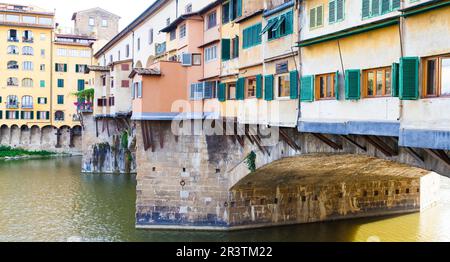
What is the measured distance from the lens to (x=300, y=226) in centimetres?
2625

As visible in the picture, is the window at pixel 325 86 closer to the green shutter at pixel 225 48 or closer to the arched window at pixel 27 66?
the green shutter at pixel 225 48

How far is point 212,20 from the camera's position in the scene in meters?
26.1

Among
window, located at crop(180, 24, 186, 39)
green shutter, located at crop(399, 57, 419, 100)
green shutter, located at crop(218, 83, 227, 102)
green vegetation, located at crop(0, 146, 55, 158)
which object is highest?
window, located at crop(180, 24, 186, 39)

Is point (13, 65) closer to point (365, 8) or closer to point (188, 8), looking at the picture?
point (188, 8)

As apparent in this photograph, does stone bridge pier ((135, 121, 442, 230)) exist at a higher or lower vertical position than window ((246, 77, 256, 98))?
lower

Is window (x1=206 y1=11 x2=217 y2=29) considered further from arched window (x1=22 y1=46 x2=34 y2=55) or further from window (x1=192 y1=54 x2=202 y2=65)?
arched window (x1=22 y1=46 x2=34 y2=55)

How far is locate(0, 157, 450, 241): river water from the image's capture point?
2430 cm

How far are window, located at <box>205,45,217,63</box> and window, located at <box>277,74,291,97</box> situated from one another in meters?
8.27

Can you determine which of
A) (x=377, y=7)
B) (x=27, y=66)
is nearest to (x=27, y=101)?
(x=27, y=66)

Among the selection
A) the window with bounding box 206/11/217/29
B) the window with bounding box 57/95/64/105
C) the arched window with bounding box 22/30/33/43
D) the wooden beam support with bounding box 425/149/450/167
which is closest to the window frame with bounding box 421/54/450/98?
the wooden beam support with bounding box 425/149/450/167

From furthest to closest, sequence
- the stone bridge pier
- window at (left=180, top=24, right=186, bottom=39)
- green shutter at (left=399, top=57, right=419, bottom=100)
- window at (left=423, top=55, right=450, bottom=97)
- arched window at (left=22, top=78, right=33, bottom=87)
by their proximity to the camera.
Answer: arched window at (left=22, top=78, right=33, bottom=87), window at (left=180, top=24, right=186, bottom=39), the stone bridge pier, green shutter at (left=399, top=57, right=419, bottom=100), window at (left=423, top=55, right=450, bottom=97)

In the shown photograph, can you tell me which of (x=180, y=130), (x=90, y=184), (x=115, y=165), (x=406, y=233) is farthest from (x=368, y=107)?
(x=115, y=165)

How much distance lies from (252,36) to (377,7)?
27.0 ft

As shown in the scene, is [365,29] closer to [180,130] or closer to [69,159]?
[180,130]
